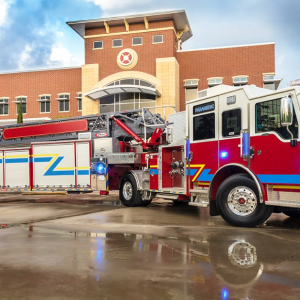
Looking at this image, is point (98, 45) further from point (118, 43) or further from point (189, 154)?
point (189, 154)

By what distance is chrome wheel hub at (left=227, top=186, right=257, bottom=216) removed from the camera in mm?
7867

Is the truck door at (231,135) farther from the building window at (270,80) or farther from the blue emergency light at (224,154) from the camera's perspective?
the building window at (270,80)

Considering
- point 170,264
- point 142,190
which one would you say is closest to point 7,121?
point 142,190

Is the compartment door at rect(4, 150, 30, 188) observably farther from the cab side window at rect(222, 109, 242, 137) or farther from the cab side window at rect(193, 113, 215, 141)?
the cab side window at rect(222, 109, 242, 137)

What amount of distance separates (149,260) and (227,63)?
28894mm

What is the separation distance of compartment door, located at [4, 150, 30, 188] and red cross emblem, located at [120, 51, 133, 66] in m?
19.2

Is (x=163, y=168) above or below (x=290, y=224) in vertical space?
above

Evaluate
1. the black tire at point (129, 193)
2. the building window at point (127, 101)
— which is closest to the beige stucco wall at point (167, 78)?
the building window at point (127, 101)

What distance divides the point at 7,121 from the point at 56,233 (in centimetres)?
3294

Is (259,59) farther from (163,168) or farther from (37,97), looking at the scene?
(163,168)

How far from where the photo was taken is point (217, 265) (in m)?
5.13

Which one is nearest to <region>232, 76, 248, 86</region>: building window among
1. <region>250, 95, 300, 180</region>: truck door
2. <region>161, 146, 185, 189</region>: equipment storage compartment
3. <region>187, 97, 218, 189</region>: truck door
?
<region>161, 146, 185, 189</region>: equipment storage compartment

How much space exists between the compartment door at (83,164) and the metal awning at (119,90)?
17038 millimetres

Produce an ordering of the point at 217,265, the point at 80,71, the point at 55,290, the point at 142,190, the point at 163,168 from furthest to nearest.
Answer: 1. the point at 80,71
2. the point at 142,190
3. the point at 163,168
4. the point at 217,265
5. the point at 55,290
